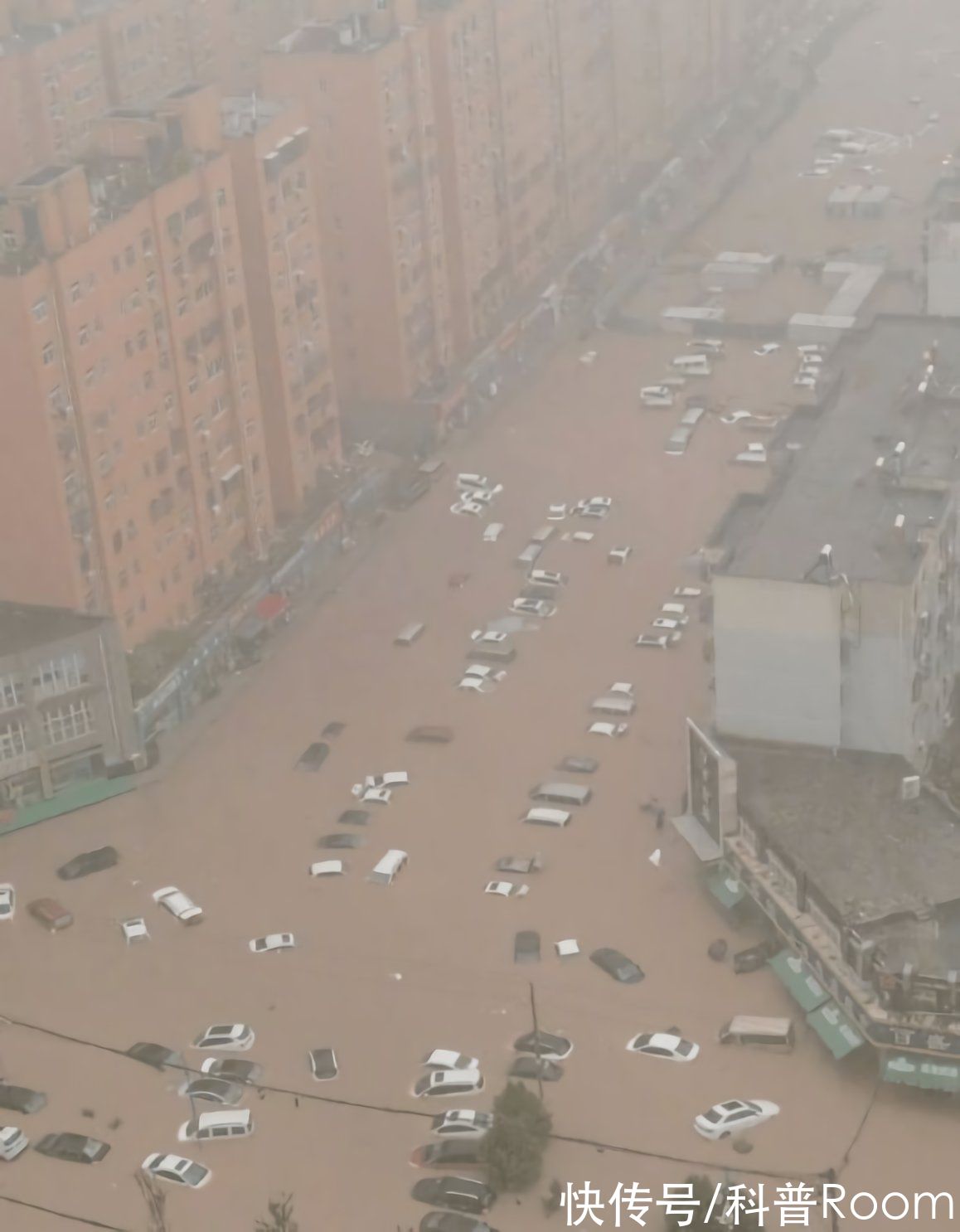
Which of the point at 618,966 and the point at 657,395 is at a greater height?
the point at 657,395


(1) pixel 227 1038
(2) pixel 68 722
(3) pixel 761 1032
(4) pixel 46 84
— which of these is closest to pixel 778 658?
(3) pixel 761 1032

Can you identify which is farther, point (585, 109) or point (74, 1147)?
point (585, 109)

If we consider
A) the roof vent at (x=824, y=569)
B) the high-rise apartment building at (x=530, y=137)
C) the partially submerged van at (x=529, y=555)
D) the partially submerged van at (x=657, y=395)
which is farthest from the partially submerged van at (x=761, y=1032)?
the high-rise apartment building at (x=530, y=137)

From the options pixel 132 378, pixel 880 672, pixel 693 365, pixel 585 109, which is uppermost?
pixel 132 378

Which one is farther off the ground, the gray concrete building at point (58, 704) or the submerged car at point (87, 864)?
the gray concrete building at point (58, 704)

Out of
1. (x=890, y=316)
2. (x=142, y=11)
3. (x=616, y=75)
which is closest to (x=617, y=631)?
(x=890, y=316)

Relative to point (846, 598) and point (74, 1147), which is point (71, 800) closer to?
point (74, 1147)

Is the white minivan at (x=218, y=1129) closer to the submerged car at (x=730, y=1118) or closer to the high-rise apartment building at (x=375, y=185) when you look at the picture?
the submerged car at (x=730, y=1118)

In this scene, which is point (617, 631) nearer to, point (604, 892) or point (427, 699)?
point (427, 699)
